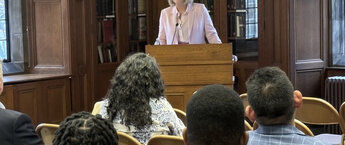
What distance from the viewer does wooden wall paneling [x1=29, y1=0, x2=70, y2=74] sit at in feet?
21.4

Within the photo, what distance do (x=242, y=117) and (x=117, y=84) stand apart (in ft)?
4.95

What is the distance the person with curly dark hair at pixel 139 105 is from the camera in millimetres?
2854

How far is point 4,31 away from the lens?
21.4 ft

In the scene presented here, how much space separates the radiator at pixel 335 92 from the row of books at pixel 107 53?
8.50 ft

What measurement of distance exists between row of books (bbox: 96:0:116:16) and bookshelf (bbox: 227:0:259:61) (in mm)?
1426

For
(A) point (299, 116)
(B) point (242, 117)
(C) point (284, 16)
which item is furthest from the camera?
(C) point (284, 16)

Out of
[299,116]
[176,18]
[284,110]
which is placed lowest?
[299,116]

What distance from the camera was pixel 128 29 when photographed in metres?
7.25

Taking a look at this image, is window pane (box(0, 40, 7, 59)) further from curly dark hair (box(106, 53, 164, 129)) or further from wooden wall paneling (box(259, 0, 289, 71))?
curly dark hair (box(106, 53, 164, 129))

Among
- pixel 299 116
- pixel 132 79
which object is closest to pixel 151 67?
pixel 132 79

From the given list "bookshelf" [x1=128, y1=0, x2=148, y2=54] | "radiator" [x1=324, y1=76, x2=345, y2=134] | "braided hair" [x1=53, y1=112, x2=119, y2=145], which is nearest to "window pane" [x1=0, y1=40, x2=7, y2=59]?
"bookshelf" [x1=128, y1=0, x2=148, y2=54]

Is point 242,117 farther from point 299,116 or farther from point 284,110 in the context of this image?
point 299,116

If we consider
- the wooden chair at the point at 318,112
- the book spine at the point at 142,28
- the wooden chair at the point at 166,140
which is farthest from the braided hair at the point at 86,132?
the book spine at the point at 142,28

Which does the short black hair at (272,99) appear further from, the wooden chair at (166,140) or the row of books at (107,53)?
the row of books at (107,53)
